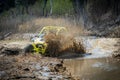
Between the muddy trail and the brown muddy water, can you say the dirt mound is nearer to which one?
the muddy trail

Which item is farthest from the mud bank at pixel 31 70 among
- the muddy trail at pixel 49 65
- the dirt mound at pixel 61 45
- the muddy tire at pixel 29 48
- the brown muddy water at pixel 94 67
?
the dirt mound at pixel 61 45

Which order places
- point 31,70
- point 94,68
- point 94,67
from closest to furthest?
1. point 31,70
2. point 94,68
3. point 94,67

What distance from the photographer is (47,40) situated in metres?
18.4

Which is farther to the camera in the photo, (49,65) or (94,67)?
(94,67)

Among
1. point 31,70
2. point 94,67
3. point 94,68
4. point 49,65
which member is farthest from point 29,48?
point 31,70

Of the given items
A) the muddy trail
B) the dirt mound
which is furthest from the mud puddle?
the dirt mound

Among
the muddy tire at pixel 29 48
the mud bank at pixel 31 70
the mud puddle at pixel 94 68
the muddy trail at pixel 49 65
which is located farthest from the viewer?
the muddy tire at pixel 29 48

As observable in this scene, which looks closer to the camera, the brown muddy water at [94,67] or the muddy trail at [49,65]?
the muddy trail at [49,65]

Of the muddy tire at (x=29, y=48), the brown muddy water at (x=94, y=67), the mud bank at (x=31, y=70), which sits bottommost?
the brown muddy water at (x=94, y=67)

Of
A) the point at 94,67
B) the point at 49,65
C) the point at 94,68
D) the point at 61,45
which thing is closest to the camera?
the point at 94,68

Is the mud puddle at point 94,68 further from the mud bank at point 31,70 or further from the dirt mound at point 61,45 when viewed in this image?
the dirt mound at point 61,45

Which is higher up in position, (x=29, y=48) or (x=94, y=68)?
(x=29, y=48)

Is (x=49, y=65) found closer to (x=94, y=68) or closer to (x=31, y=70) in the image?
(x=31, y=70)

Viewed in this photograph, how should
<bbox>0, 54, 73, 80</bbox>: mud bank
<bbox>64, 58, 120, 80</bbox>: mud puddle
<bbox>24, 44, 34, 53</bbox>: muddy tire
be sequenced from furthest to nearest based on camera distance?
<bbox>24, 44, 34, 53</bbox>: muddy tire
<bbox>64, 58, 120, 80</bbox>: mud puddle
<bbox>0, 54, 73, 80</bbox>: mud bank
